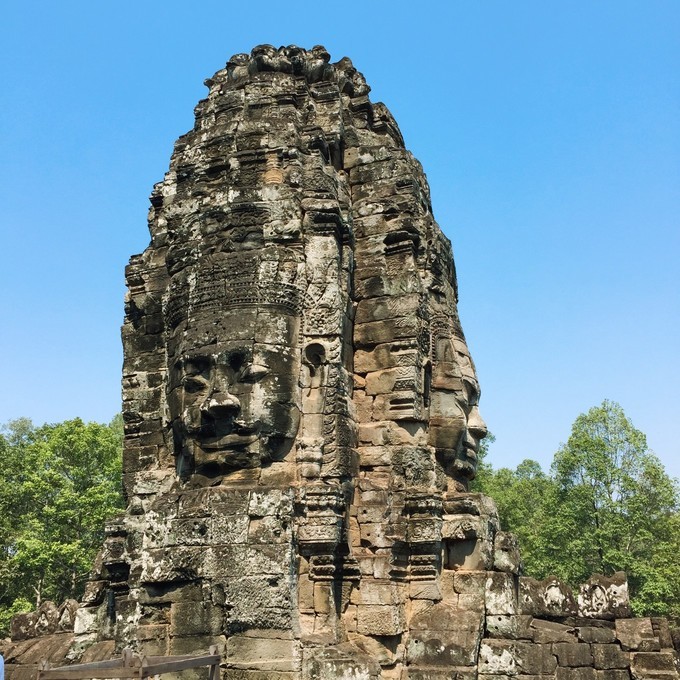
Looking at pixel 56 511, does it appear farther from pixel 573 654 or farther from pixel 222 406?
pixel 573 654

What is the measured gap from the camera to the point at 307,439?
30.5 ft

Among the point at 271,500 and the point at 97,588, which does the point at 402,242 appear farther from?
the point at 97,588

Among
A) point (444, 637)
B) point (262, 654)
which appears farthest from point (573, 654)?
point (262, 654)

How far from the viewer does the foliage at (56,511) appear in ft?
79.6

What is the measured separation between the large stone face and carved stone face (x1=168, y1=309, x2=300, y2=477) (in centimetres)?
2

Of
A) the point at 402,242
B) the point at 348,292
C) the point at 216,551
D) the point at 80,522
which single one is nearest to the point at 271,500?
the point at 216,551

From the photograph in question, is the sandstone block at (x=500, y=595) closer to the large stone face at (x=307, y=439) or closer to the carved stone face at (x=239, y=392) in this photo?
the large stone face at (x=307, y=439)

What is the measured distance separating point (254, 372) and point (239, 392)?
280mm

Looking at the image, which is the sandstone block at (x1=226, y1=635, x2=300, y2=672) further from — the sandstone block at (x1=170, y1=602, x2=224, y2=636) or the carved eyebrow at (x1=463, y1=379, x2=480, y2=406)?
the carved eyebrow at (x1=463, y1=379, x2=480, y2=406)

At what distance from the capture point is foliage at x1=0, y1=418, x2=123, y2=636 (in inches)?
955

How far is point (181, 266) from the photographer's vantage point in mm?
10312

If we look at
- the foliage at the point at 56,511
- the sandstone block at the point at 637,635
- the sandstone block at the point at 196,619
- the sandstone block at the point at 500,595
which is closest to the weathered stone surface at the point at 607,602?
the sandstone block at the point at 637,635

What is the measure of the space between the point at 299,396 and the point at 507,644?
11.7ft

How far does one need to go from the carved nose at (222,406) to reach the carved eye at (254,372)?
0.26 m
